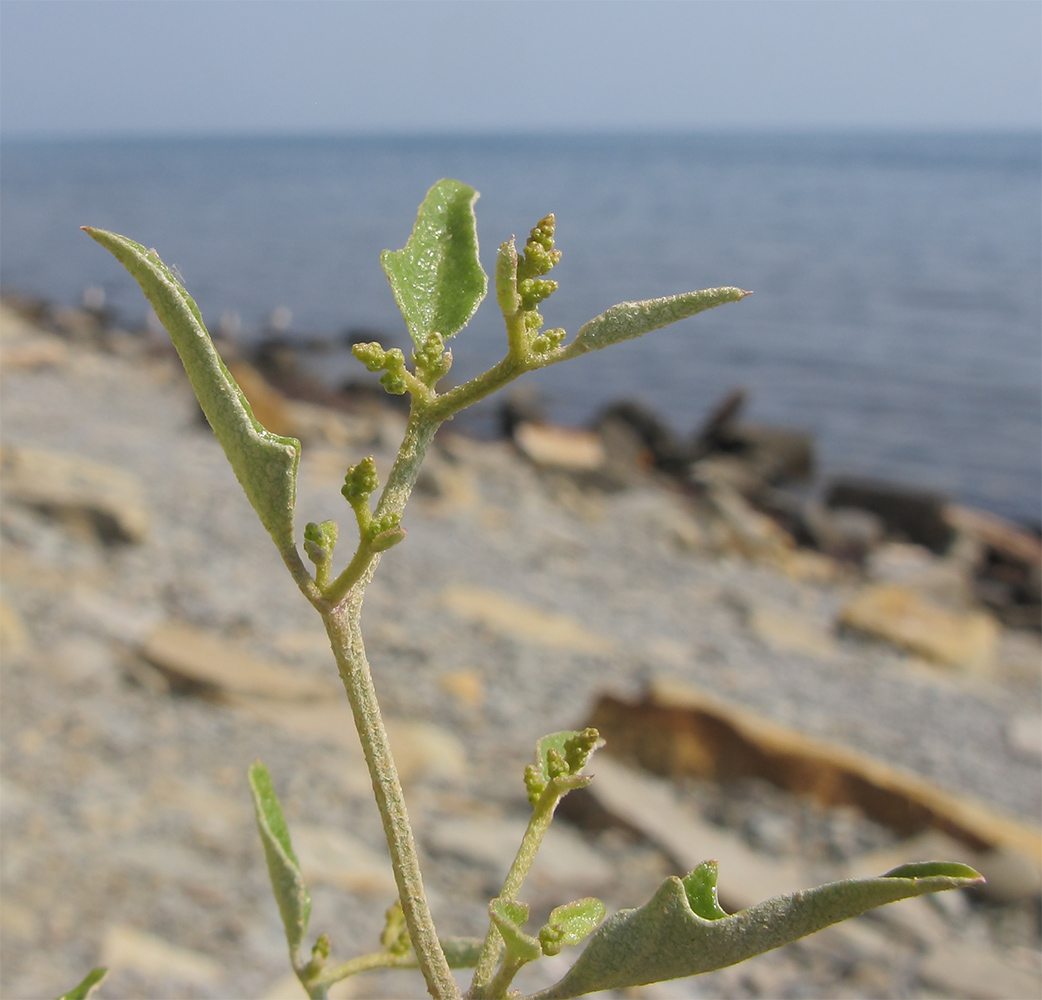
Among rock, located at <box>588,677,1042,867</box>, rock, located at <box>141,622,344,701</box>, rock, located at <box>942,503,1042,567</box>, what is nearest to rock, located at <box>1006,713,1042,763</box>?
rock, located at <box>588,677,1042,867</box>

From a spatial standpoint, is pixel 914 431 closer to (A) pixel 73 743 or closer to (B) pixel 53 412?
(B) pixel 53 412

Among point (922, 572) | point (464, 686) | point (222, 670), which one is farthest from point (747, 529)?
point (222, 670)

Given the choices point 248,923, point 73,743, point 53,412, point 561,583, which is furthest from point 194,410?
point 248,923

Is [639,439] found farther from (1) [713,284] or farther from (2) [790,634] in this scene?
(1) [713,284]

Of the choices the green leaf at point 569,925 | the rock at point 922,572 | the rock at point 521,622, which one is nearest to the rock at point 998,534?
the rock at point 922,572

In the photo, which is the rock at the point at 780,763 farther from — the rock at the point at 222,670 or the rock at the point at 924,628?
the rock at the point at 924,628
